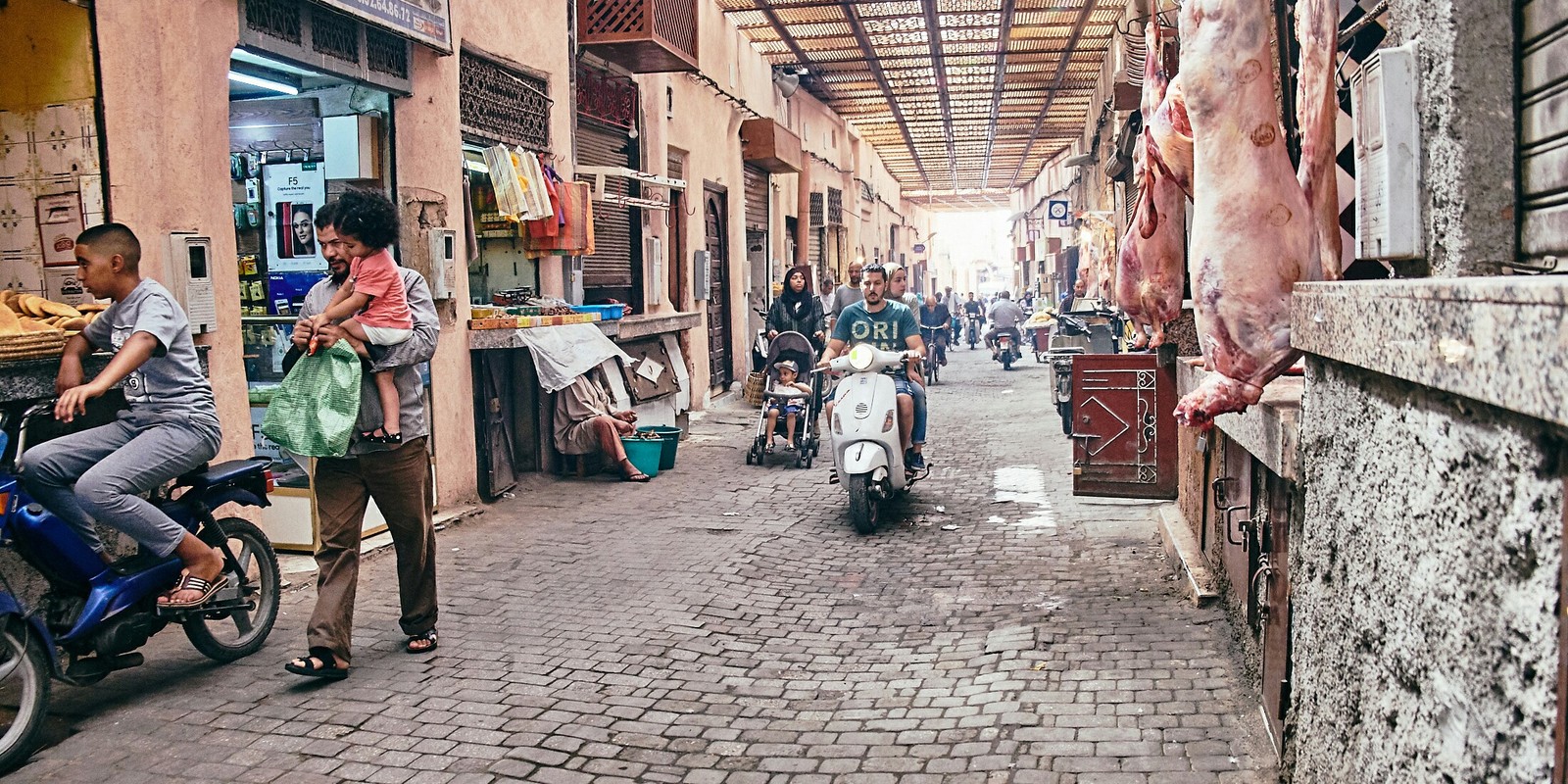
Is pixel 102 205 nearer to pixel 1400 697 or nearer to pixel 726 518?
pixel 726 518

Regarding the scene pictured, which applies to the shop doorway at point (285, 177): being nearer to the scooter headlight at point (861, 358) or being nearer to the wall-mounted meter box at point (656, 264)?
the scooter headlight at point (861, 358)

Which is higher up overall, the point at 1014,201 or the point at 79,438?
the point at 1014,201

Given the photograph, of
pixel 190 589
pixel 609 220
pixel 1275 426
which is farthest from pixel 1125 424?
pixel 609 220

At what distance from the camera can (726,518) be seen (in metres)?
8.77

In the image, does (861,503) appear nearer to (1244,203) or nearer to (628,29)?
(1244,203)

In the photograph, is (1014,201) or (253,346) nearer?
(253,346)

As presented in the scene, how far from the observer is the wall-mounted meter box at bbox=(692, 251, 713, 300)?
628 inches

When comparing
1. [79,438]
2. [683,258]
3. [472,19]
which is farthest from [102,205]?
[683,258]

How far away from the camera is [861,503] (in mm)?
7992

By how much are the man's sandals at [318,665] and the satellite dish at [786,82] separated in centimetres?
1703

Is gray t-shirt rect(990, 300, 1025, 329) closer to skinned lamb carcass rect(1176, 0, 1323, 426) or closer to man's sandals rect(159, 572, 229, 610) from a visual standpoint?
man's sandals rect(159, 572, 229, 610)

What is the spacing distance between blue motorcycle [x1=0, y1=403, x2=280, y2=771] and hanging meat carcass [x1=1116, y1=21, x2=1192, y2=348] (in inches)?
166

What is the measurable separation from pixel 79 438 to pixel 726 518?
4.70 metres

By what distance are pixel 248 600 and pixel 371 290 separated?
1.57 meters
